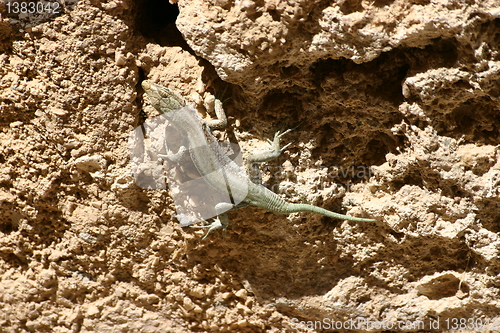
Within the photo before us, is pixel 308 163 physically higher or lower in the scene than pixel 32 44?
lower

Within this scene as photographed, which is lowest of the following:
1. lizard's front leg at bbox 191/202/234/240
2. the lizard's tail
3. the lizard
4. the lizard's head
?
lizard's front leg at bbox 191/202/234/240

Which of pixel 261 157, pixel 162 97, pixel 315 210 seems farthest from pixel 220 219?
pixel 162 97

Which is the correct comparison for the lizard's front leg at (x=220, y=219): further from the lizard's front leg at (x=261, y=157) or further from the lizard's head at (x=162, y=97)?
the lizard's head at (x=162, y=97)

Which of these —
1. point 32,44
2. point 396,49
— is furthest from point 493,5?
point 32,44

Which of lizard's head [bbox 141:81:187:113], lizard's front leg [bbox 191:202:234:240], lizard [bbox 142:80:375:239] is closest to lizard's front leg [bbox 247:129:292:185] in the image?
lizard [bbox 142:80:375:239]

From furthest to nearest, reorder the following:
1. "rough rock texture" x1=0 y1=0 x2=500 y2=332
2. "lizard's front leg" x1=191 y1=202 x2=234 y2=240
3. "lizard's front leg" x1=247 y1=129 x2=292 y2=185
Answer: "lizard's front leg" x1=191 y1=202 x2=234 y2=240 → "lizard's front leg" x1=247 y1=129 x2=292 y2=185 → "rough rock texture" x1=0 y1=0 x2=500 y2=332

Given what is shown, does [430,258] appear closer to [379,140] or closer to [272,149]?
[379,140]

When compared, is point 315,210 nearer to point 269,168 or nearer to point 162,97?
point 269,168

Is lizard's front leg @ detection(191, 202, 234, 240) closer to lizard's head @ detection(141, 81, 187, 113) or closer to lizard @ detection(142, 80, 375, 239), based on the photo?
lizard @ detection(142, 80, 375, 239)
